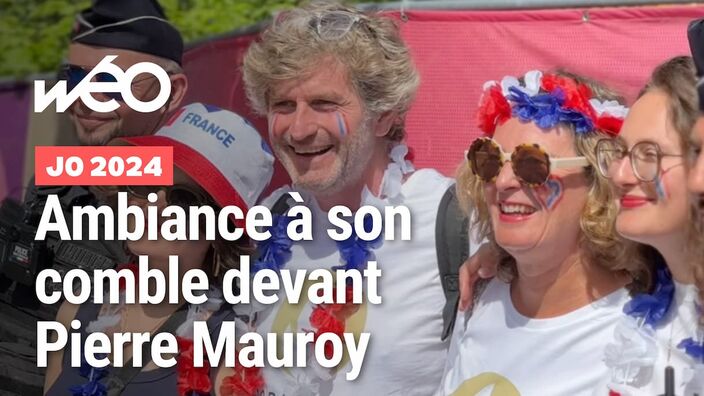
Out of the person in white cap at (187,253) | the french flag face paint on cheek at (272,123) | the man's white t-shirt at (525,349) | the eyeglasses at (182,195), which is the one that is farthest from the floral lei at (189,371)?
the man's white t-shirt at (525,349)

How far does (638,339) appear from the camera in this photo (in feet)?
9.19

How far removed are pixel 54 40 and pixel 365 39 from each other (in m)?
4.33

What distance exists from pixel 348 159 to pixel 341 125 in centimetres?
10

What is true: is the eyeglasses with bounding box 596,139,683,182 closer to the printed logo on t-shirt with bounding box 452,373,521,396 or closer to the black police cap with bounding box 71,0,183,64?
the printed logo on t-shirt with bounding box 452,373,521,396

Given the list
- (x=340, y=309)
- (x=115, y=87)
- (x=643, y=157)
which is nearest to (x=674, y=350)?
(x=643, y=157)

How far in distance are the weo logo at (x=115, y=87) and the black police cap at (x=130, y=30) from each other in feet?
0.32

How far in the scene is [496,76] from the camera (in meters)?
4.36

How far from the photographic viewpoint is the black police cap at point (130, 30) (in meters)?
4.89

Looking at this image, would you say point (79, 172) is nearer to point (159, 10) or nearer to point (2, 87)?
point (159, 10)

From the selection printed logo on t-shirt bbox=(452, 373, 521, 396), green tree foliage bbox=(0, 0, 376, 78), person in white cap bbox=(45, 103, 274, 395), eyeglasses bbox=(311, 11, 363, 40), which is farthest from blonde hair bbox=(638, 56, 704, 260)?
green tree foliage bbox=(0, 0, 376, 78)

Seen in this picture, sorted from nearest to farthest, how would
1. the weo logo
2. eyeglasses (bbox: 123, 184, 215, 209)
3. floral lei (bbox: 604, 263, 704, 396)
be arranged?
floral lei (bbox: 604, 263, 704, 396) → eyeglasses (bbox: 123, 184, 215, 209) → the weo logo

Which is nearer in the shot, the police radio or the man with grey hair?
the man with grey hair

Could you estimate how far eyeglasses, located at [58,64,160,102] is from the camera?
15.6 ft

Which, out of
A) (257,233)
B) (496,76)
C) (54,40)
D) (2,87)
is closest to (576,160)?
(257,233)
